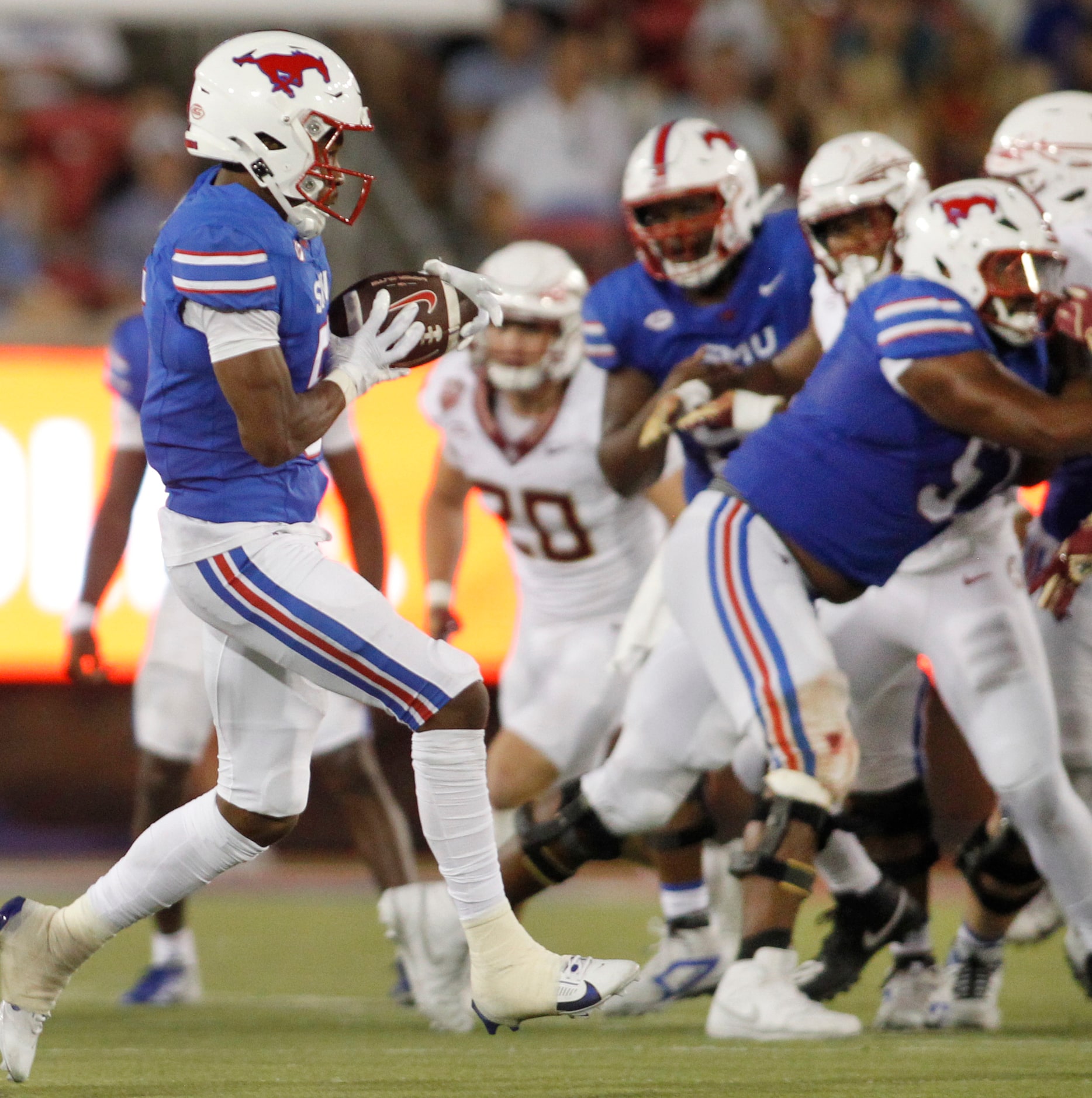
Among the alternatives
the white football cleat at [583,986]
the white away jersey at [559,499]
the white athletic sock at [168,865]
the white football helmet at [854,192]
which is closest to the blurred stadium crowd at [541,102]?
Result: the white away jersey at [559,499]

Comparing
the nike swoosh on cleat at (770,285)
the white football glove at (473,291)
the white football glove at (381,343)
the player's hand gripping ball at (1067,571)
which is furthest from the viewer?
the nike swoosh on cleat at (770,285)

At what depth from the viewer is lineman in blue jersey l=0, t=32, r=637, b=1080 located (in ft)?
11.4

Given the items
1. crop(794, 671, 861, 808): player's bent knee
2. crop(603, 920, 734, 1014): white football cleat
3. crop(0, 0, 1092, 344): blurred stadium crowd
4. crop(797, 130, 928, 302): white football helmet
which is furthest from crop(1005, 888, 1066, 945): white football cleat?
crop(0, 0, 1092, 344): blurred stadium crowd

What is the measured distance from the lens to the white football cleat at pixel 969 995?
446 centimetres

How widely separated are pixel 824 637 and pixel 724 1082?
1048 millimetres

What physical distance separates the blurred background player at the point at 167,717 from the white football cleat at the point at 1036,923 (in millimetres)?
1548

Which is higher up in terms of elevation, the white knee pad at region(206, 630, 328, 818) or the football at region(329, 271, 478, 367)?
the football at region(329, 271, 478, 367)

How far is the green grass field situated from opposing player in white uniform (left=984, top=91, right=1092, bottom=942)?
0.59 meters

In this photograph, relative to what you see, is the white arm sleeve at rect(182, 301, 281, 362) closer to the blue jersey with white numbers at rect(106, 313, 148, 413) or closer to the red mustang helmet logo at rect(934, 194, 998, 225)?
the red mustang helmet logo at rect(934, 194, 998, 225)

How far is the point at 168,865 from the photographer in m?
3.67

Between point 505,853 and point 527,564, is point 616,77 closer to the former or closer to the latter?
point 527,564

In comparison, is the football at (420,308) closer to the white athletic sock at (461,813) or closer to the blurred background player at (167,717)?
the white athletic sock at (461,813)

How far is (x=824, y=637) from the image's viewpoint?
4.10 m

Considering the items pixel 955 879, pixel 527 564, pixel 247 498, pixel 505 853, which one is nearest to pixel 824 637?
pixel 505 853
